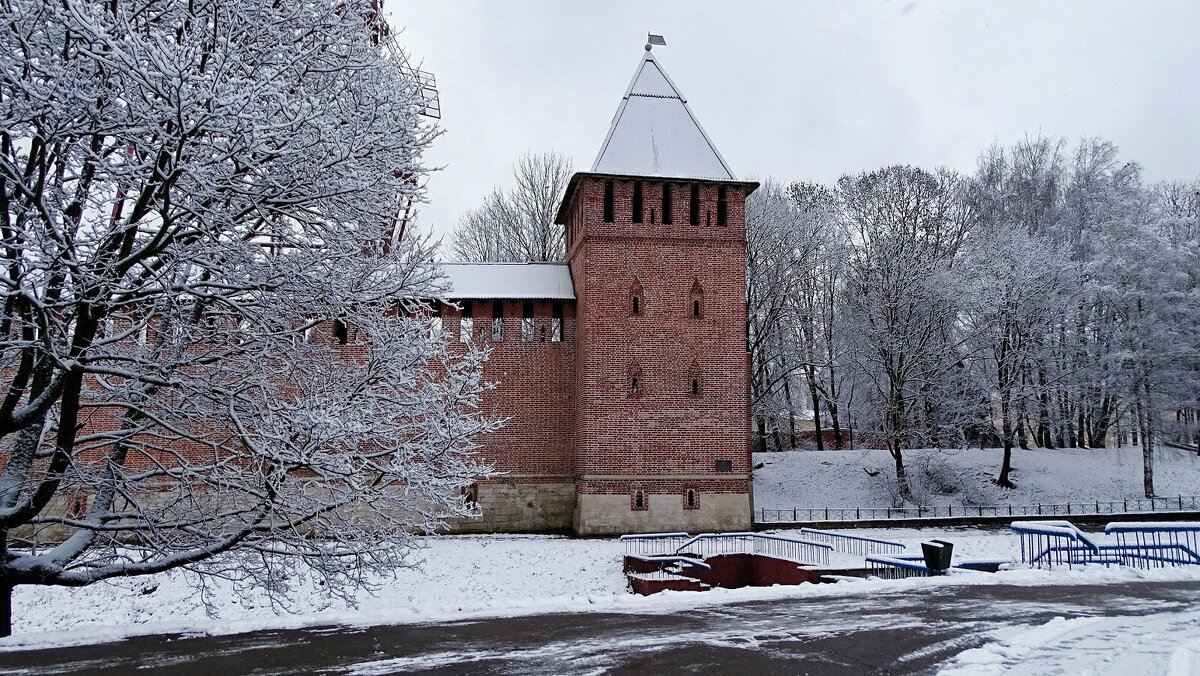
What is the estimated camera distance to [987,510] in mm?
23125

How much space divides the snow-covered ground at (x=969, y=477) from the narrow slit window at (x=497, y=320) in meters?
9.64

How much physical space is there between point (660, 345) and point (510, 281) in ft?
13.3

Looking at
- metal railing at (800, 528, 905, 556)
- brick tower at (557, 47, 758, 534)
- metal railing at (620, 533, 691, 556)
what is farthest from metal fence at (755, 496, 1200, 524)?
metal railing at (620, 533, 691, 556)

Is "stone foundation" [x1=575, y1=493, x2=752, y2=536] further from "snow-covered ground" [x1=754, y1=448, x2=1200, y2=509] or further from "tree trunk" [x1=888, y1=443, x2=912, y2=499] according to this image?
"tree trunk" [x1=888, y1=443, x2=912, y2=499]

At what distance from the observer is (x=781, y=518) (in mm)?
21594

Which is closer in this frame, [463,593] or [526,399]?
[463,593]

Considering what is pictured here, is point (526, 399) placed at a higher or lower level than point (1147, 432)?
higher

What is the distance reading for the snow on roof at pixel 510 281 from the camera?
20.4 metres

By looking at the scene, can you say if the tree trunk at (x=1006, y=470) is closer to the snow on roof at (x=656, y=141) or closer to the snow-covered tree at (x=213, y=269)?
the snow on roof at (x=656, y=141)

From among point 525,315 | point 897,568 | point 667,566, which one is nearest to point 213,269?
point 897,568

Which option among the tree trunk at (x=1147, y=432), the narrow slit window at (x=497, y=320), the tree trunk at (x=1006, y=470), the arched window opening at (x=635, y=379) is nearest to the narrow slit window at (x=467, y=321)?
the narrow slit window at (x=497, y=320)

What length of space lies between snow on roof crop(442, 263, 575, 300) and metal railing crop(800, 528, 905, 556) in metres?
7.97

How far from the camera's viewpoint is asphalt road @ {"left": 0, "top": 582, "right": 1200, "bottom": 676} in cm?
589

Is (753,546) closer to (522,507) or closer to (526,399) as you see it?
(522,507)
